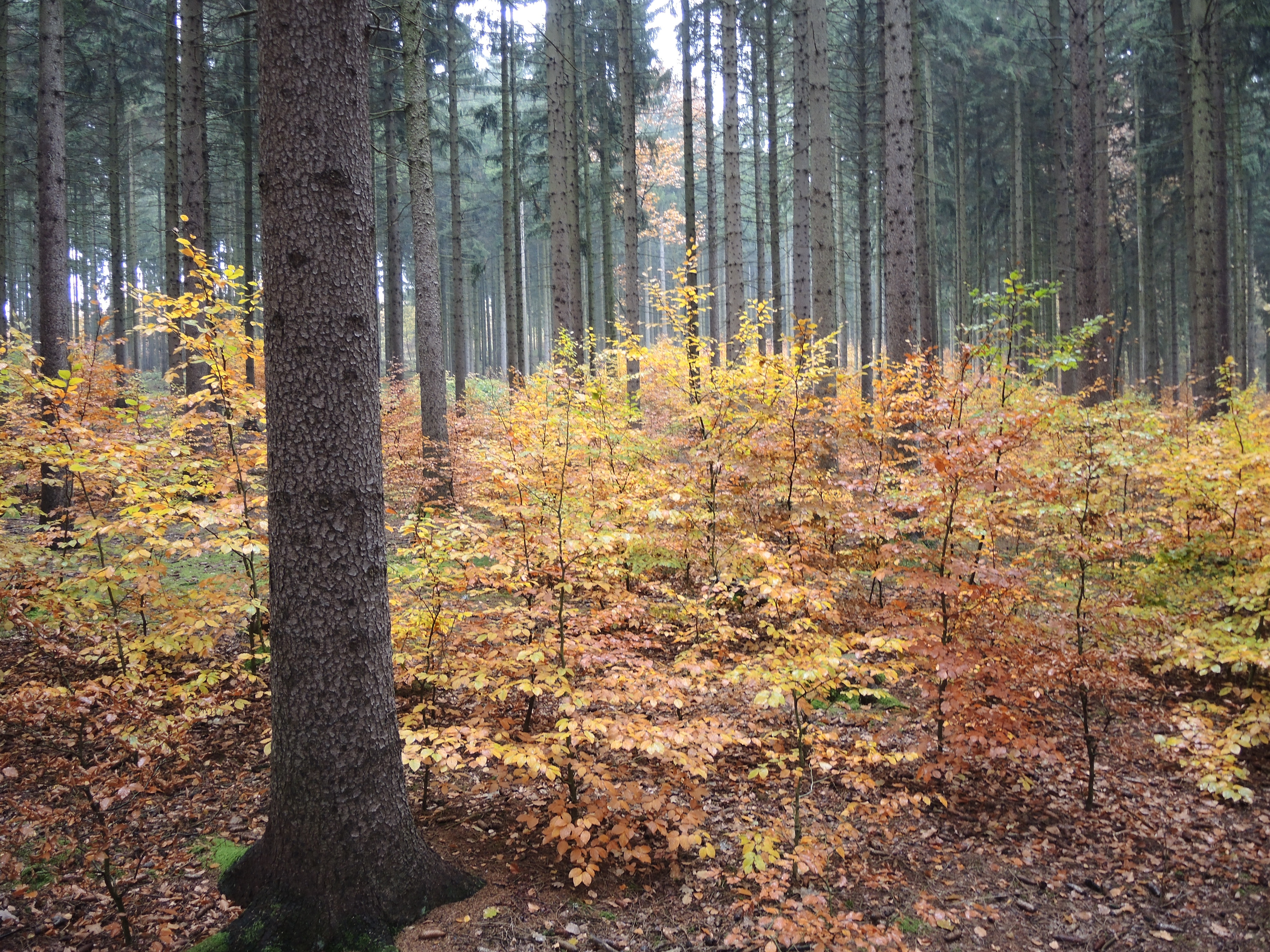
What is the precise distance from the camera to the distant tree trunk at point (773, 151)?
17.9 m

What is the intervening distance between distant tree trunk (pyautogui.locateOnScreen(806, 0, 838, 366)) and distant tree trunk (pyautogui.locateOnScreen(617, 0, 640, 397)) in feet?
11.7

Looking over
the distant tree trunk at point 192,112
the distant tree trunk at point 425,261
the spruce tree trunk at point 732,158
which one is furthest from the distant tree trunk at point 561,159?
the distant tree trunk at point 192,112

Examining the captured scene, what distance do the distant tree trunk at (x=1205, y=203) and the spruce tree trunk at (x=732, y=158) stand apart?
8.22 m

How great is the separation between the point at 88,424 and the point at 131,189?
101ft

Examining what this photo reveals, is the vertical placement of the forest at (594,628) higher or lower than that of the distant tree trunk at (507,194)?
lower

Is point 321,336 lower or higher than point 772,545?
higher

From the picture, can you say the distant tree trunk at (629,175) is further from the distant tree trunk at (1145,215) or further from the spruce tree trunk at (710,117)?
the distant tree trunk at (1145,215)

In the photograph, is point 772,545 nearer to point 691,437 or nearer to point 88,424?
point 691,437

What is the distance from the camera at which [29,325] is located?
28.6m

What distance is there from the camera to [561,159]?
39.3 feet

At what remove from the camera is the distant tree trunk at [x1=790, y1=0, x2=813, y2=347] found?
461 inches

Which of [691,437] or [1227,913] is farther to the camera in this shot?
[691,437]

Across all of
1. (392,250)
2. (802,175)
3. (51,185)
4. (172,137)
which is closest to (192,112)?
(51,185)

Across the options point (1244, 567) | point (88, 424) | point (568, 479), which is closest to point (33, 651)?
point (88, 424)
